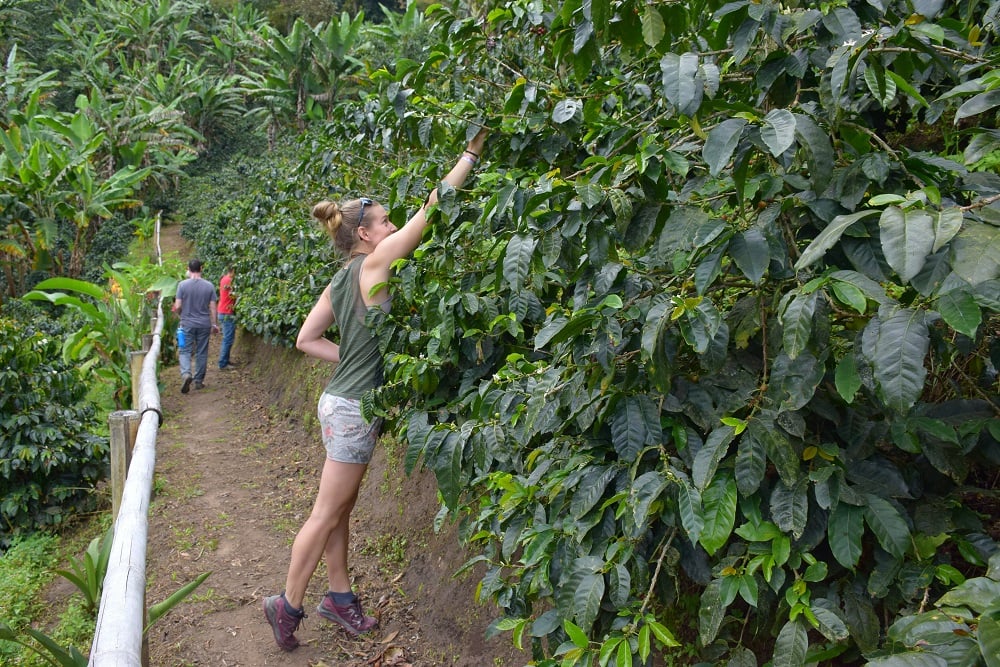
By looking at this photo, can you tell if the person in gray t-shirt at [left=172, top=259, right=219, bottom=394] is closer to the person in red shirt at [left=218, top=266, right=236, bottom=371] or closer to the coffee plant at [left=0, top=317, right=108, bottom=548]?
the person in red shirt at [left=218, top=266, right=236, bottom=371]

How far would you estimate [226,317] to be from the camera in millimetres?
11422

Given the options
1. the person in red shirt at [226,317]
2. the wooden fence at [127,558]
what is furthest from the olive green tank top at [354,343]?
the person in red shirt at [226,317]

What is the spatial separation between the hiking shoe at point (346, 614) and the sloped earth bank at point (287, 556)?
0.06 m

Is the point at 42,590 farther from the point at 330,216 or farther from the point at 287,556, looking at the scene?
the point at 330,216

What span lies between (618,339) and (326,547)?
7.60 ft

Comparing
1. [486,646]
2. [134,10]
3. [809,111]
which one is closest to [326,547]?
[486,646]

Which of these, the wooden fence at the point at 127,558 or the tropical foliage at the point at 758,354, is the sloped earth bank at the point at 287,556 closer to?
the wooden fence at the point at 127,558

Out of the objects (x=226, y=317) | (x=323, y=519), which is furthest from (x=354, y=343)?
(x=226, y=317)

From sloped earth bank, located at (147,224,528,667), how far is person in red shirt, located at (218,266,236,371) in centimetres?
379

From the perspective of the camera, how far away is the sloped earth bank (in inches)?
138

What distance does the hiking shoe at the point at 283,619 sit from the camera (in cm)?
339

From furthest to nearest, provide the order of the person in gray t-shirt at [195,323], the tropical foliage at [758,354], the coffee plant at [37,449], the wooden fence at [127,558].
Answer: the person in gray t-shirt at [195,323]
the coffee plant at [37,449]
the wooden fence at [127,558]
the tropical foliage at [758,354]

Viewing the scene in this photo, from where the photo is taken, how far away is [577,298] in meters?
2.09

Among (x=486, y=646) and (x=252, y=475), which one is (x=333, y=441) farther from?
(x=252, y=475)
